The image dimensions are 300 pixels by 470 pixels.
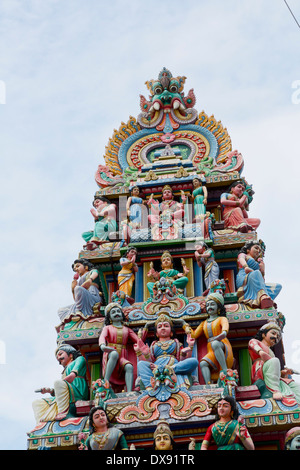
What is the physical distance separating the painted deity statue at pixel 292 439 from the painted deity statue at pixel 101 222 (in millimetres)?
8234

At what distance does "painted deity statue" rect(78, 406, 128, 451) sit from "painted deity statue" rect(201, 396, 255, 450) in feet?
5.59

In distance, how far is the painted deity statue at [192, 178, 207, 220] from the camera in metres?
24.0

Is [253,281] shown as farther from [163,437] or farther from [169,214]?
[163,437]

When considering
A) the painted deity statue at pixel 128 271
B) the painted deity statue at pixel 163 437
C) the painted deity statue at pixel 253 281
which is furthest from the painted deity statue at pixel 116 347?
the painted deity statue at pixel 253 281

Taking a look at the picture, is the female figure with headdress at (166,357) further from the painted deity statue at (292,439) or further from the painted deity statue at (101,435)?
the painted deity statue at (292,439)

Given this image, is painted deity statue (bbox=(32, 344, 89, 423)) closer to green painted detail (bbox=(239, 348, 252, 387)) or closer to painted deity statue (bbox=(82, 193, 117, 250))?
green painted detail (bbox=(239, 348, 252, 387))

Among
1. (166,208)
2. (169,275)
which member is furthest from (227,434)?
(166,208)

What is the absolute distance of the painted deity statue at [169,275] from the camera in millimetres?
21625

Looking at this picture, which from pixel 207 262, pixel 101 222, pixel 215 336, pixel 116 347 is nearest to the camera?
pixel 215 336

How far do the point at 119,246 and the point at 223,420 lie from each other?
289 inches

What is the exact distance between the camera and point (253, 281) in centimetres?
2133

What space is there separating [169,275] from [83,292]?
2158 mm

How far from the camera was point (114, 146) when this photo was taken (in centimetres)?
2739

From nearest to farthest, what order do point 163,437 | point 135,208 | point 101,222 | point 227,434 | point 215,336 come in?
point 163,437 < point 227,434 < point 215,336 < point 135,208 < point 101,222
